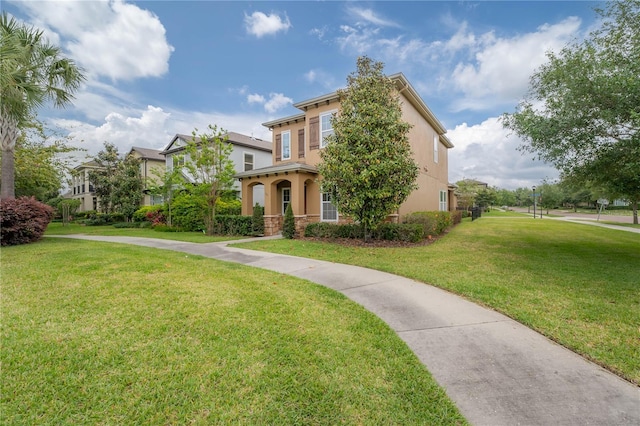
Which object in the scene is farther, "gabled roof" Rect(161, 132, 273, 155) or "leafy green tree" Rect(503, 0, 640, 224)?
"gabled roof" Rect(161, 132, 273, 155)

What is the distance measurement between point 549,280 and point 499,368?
14.4 feet

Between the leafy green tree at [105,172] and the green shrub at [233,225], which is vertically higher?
the leafy green tree at [105,172]

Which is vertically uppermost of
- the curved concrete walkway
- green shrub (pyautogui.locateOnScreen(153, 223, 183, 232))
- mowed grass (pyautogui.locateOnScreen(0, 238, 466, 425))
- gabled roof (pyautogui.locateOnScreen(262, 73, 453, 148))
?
gabled roof (pyautogui.locateOnScreen(262, 73, 453, 148))

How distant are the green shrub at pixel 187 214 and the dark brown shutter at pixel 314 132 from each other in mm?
8401

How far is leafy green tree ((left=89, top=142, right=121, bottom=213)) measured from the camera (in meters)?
23.4

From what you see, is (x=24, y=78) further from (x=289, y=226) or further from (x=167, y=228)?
(x=167, y=228)

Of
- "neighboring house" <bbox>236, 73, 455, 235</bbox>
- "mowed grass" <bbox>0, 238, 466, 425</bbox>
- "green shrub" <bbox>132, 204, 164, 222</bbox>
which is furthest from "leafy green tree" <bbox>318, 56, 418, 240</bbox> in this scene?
"green shrub" <bbox>132, 204, 164, 222</bbox>

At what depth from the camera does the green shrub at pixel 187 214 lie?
17562mm

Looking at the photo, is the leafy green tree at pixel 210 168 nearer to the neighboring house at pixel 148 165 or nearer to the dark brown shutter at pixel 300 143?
the dark brown shutter at pixel 300 143

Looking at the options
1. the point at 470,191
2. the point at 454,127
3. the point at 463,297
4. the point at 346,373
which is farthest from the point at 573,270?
the point at 470,191

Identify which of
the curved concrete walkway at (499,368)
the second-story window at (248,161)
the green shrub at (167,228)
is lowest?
the curved concrete walkway at (499,368)

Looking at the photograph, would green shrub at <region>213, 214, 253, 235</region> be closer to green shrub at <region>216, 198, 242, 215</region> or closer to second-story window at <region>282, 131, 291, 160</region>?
green shrub at <region>216, 198, 242, 215</region>

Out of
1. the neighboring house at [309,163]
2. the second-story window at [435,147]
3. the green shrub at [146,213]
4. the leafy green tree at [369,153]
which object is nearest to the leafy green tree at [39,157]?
the green shrub at [146,213]

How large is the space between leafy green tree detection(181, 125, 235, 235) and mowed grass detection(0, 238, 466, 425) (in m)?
9.97
